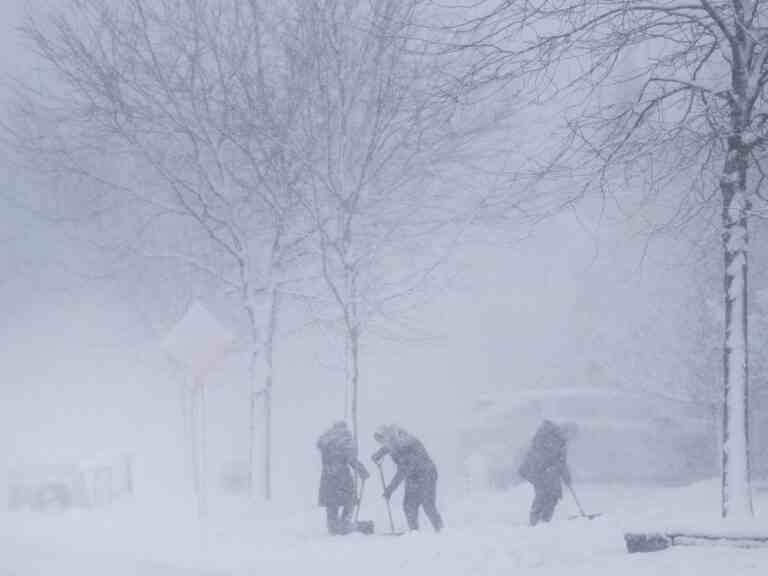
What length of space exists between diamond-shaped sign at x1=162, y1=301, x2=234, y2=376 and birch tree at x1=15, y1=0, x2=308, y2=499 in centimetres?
409

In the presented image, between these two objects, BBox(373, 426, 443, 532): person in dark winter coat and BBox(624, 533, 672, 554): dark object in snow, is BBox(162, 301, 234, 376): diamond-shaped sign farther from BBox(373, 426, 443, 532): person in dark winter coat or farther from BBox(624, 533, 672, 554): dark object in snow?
BBox(624, 533, 672, 554): dark object in snow

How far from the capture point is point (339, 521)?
11719 mm

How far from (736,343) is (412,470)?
4.14m

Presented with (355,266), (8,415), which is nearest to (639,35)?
(355,266)

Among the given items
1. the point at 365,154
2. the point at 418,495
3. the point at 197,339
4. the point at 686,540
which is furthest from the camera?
the point at 365,154

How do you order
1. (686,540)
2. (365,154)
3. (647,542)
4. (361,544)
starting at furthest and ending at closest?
(365,154), (361,544), (647,542), (686,540)

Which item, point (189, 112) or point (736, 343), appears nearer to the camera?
point (736, 343)

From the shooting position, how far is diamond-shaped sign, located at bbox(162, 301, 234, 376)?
38.6 feet

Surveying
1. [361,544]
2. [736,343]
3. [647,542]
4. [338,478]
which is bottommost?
[361,544]

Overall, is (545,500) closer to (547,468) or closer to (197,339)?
(547,468)

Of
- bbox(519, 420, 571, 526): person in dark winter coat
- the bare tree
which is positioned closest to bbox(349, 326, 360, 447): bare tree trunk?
the bare tree

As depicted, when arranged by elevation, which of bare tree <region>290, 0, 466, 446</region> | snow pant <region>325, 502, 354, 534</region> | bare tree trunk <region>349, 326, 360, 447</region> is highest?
bare tree <region>290, 0, 466, 446</region>

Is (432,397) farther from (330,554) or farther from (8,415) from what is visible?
(330,554)

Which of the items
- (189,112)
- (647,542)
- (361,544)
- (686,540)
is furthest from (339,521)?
(189,112)
